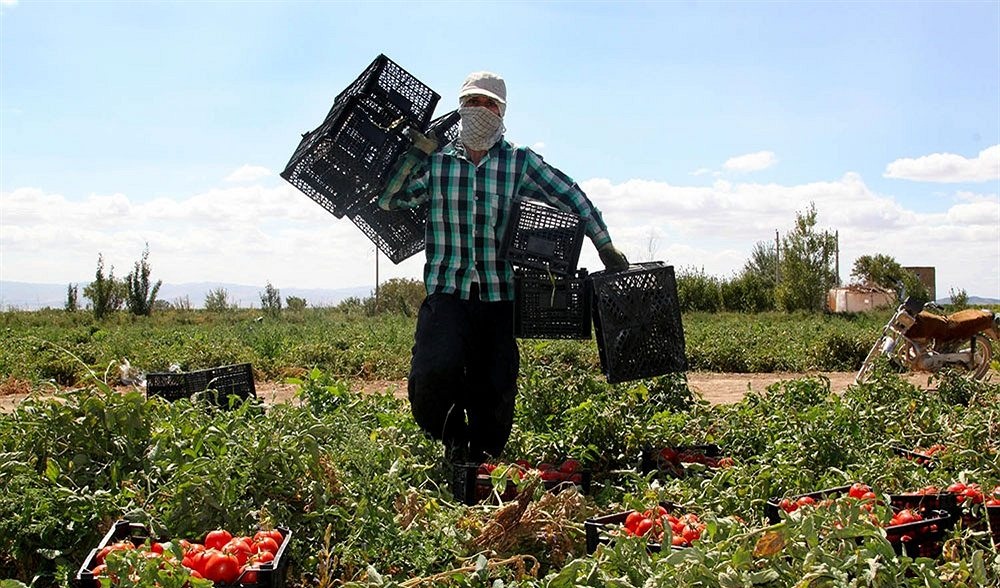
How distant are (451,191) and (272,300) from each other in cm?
2467

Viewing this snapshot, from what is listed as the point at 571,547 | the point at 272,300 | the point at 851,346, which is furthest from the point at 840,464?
the point at 272,300

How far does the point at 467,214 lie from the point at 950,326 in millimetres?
7476

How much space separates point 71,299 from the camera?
28641 mm

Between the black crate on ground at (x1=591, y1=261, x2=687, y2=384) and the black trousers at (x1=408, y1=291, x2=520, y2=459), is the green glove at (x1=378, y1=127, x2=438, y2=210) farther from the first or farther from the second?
the black crate on ground at (x1=591, y1=261, x2=687, y2=384)

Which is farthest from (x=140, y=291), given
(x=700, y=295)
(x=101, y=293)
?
(x=700, y=295)

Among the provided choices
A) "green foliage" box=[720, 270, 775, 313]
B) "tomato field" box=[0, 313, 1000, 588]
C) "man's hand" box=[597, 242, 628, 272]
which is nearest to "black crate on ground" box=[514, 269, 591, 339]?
"man's hand" box=[597, 242, 628, 272]

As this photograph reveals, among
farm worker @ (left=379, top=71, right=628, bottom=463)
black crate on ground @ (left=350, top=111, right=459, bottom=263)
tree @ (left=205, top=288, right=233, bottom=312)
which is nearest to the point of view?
farm worker @ (left=379, top=71, right=628, bottom=463)

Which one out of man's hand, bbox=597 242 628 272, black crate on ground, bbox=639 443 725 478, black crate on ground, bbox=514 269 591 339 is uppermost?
man's hand, bbox=597 242 628 272

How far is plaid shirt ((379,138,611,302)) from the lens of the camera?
205 inches

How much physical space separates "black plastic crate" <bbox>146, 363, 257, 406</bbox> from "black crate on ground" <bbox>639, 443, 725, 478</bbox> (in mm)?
2129

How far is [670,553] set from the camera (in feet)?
7.47

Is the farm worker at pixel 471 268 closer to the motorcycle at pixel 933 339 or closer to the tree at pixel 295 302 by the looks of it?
the motorcycle at pixel 933 339

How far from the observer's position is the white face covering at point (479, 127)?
5195mm

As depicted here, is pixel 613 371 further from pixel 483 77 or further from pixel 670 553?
pixel 670 553
